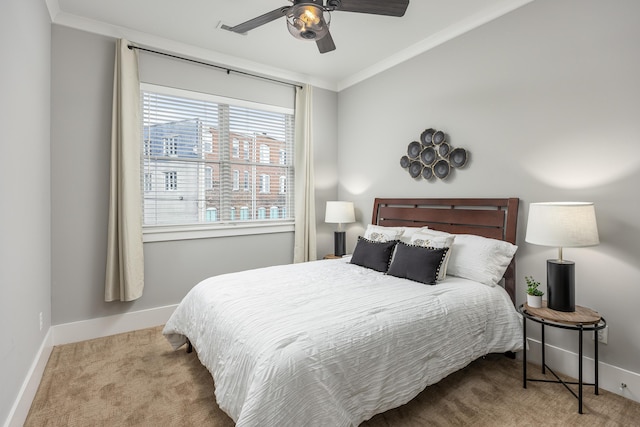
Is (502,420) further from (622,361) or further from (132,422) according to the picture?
(132,422)

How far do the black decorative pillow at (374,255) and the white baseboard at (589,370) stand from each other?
129 centimetres

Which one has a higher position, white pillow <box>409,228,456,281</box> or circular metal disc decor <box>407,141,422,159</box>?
circular metal disc decor <box>407,141,422,159</box>

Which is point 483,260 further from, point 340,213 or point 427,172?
point 340,213

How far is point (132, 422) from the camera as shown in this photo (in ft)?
6.06

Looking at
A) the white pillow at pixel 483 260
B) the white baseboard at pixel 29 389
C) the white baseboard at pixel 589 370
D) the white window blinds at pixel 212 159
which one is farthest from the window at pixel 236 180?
the white baseboard at pixel 589 370

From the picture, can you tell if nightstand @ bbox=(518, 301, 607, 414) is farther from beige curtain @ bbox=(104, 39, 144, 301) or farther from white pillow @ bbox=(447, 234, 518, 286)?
beige curtain @ bbox=(104, 39, 144, 301)

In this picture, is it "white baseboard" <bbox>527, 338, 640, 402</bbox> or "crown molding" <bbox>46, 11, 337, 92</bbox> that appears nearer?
"white baseboard" <bbox>527, 338, 640, 402</bbox>

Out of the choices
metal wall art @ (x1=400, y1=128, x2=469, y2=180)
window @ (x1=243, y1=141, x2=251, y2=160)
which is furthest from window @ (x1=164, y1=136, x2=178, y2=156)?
metal wall art @ (x1=400, y1=128, x2=469, y2=180)

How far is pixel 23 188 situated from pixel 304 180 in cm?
275

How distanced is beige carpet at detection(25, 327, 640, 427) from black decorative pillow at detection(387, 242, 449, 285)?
0.73m

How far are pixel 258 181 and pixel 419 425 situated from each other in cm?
307

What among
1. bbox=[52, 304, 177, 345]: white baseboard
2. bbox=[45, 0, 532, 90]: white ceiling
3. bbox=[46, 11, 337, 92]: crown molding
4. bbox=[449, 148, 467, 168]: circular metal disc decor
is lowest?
bbox=[52, 304, 177, 345]: white baseboard

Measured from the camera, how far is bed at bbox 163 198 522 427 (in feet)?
4.79

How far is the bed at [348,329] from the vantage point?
1.46m
